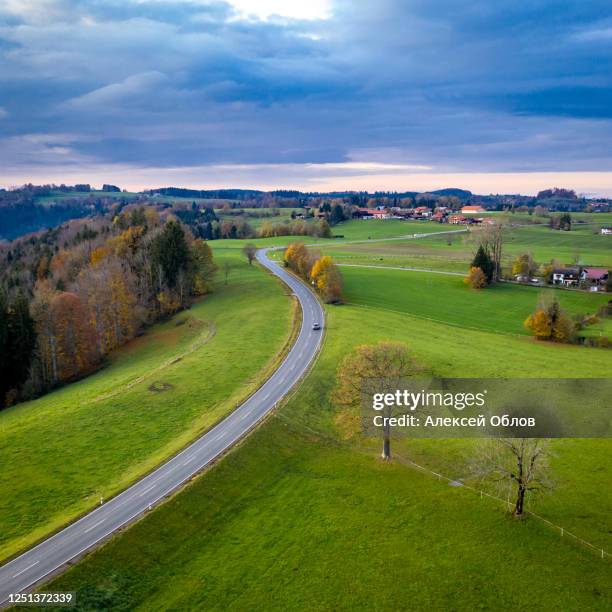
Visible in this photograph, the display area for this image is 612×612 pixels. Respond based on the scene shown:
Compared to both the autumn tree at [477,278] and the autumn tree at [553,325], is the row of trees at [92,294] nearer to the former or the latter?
the autumn tree at [477,278]

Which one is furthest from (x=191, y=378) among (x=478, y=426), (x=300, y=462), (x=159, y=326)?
(x=159, y=326)

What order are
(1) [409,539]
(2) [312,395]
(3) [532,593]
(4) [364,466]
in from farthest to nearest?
1. (2) [312,395]
2. (4) [364,466]
3. (1) [409,539]
4. (3) [532,593]

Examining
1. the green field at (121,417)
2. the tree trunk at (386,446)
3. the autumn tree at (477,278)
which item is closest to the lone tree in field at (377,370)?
the tree trunk at (386,446)

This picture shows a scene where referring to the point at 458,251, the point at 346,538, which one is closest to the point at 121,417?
the point at 346,538

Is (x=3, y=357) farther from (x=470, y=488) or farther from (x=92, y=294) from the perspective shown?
(x=470, y=488)

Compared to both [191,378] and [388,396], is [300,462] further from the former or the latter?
[191,378]
